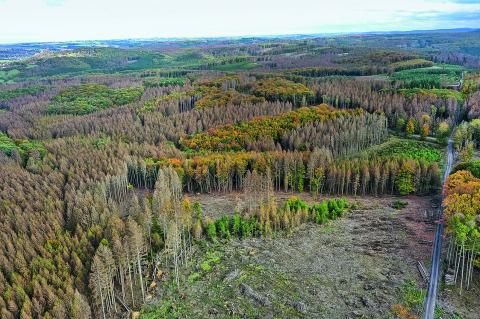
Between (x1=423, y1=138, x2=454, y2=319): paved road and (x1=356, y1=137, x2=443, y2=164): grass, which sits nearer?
(x1=423, y1=138, x2=454, y2=319): paved road

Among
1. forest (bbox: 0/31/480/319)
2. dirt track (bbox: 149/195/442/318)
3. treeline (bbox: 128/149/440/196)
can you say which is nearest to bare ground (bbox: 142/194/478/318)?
dirt track (bbox: 149/195/442/318)

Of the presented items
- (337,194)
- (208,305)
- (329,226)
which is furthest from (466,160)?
(208,305)

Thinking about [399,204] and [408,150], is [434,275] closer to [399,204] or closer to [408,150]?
[399,204]

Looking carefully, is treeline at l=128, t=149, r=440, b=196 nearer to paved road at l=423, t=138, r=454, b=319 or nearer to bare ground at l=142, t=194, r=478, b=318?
bare ground at l=142, t=194, r=478, b=318

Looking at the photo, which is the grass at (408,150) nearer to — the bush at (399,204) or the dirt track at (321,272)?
the bush at (399,204)

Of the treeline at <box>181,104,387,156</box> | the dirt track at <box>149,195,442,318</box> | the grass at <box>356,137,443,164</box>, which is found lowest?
the dirt track at <box>149,195,442,318</box>
